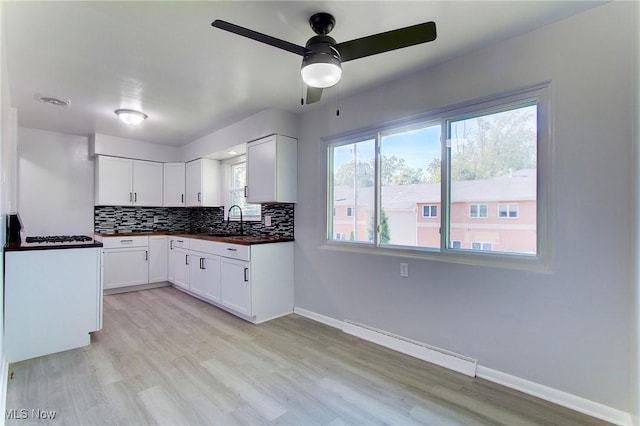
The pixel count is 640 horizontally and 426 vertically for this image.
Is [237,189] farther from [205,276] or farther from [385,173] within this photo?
[385,173]

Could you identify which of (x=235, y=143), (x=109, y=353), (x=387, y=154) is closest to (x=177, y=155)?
(x=235, y=143)

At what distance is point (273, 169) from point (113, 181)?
2970 mm

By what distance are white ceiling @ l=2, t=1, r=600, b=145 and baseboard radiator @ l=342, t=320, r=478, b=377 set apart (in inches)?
91.9

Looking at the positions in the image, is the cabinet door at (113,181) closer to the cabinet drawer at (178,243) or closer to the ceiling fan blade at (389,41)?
the cabinet drawer at (178,243)

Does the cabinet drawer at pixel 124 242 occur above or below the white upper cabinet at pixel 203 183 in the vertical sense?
below

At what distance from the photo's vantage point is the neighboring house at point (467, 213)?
7.12ft

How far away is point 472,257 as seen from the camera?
238cm

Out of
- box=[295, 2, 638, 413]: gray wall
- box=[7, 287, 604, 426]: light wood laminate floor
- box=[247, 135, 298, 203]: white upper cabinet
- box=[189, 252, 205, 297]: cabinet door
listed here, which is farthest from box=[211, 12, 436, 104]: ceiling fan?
box=[189, 252, 205, 297]: cabinet door

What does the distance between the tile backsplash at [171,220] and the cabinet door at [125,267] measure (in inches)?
27.2

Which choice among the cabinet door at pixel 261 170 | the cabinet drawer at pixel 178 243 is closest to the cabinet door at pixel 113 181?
the cabinet drawer at pixel 178 243

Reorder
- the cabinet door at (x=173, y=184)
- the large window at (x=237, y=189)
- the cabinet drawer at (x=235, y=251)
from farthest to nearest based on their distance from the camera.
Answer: the cabinet door at (x=173, y=184) < the large window at (x=237, y=189) < the cabinet drawer at (x=235, y=251)

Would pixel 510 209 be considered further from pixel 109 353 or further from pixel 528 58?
pixel 109 353

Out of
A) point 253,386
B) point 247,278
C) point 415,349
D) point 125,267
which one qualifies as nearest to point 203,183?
point 125,267

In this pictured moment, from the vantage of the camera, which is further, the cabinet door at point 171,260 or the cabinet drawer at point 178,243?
the cabinet door at point 171,260
